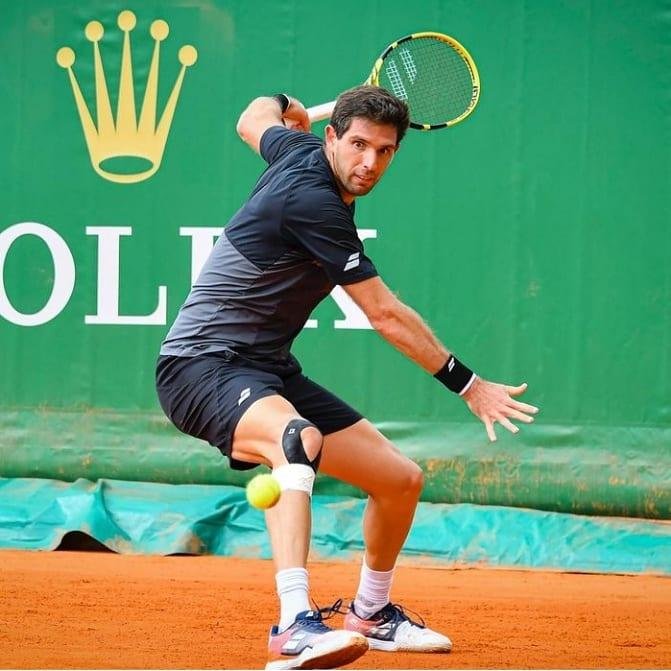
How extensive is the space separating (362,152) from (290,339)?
2.12ft

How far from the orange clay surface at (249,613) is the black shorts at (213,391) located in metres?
0.80

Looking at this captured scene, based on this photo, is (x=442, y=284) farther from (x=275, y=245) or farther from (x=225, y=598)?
(x=275, y=245)

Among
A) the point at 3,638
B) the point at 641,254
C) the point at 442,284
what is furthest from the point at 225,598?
the point at 641,254

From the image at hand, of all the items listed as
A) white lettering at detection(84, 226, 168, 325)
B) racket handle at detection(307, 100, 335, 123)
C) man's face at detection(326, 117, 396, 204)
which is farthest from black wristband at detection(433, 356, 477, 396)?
→ white lettering at detection(84, 226, 168, 325)

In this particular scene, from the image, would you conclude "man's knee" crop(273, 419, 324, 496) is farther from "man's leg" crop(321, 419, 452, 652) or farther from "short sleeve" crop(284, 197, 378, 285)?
"man's leg" crop(321, 419, 452, 652)

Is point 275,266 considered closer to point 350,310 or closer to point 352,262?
Answer: point 352,262

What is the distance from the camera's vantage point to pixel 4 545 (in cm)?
650

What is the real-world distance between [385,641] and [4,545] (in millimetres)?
2968

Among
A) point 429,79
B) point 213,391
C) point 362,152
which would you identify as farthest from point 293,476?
point 429,79

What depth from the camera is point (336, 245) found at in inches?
138

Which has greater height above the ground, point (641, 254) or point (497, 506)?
point (641, 254)

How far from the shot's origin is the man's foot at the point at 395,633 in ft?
13.8

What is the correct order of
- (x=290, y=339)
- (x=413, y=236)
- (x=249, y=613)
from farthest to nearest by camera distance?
(x=413, y=236), (x=249, y=613), (x=290, y=339)

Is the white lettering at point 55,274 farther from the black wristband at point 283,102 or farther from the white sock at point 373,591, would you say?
the white sock at point 373,591
